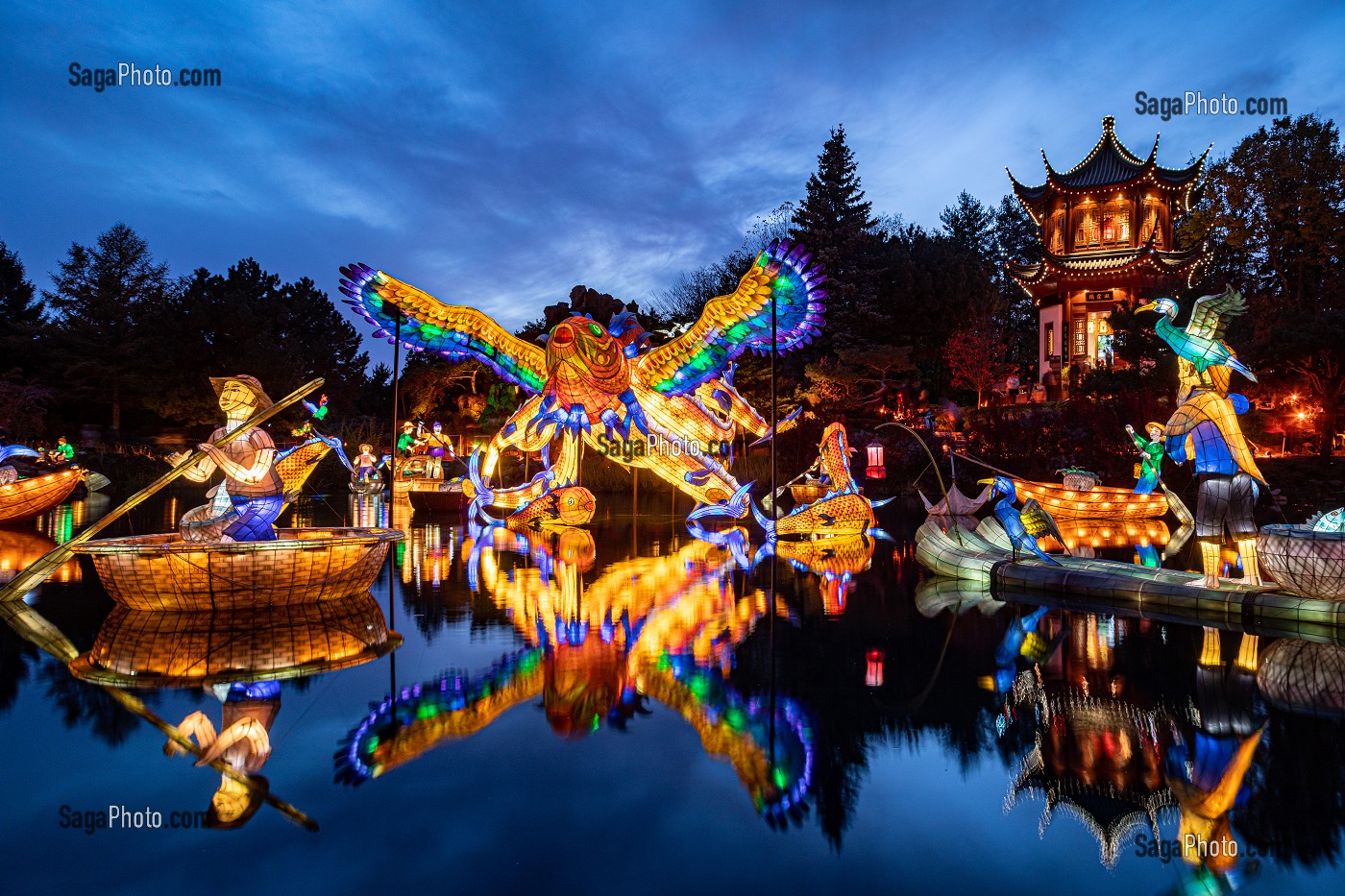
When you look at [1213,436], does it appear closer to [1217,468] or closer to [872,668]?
[1217,468]

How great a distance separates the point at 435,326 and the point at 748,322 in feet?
16.4

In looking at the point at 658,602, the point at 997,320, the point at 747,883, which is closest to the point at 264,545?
the point at 658,602

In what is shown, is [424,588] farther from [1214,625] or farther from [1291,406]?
[1291,406]

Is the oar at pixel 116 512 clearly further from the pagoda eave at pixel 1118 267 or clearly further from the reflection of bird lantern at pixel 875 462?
the pagoda eave at pixel 1118 267

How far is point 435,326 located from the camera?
12539mm

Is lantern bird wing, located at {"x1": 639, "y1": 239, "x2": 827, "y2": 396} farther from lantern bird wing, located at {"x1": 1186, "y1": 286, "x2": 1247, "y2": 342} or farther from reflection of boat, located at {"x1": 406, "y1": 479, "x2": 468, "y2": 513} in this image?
reflection of boat, located at {"x1": 406, "y1": 479, "x2": 468, "y2": 513}

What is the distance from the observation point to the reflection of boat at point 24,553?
8.47 m

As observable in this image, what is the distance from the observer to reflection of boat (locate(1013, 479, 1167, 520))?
45.2ft

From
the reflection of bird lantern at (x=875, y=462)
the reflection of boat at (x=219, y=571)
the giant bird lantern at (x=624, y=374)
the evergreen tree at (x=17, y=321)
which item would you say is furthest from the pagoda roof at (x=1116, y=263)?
the evergreen tree at (x=17, y=321)

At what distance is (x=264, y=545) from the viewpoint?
223 inches

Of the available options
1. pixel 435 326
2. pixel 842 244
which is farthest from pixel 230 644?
pixel 842 244

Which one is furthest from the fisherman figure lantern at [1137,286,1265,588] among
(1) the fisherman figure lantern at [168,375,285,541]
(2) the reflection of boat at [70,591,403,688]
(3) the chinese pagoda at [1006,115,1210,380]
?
(3) the chinese pagoda at [1006,115,1210,380]

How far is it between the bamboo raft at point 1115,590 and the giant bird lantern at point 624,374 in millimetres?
3847

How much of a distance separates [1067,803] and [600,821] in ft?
5.80
